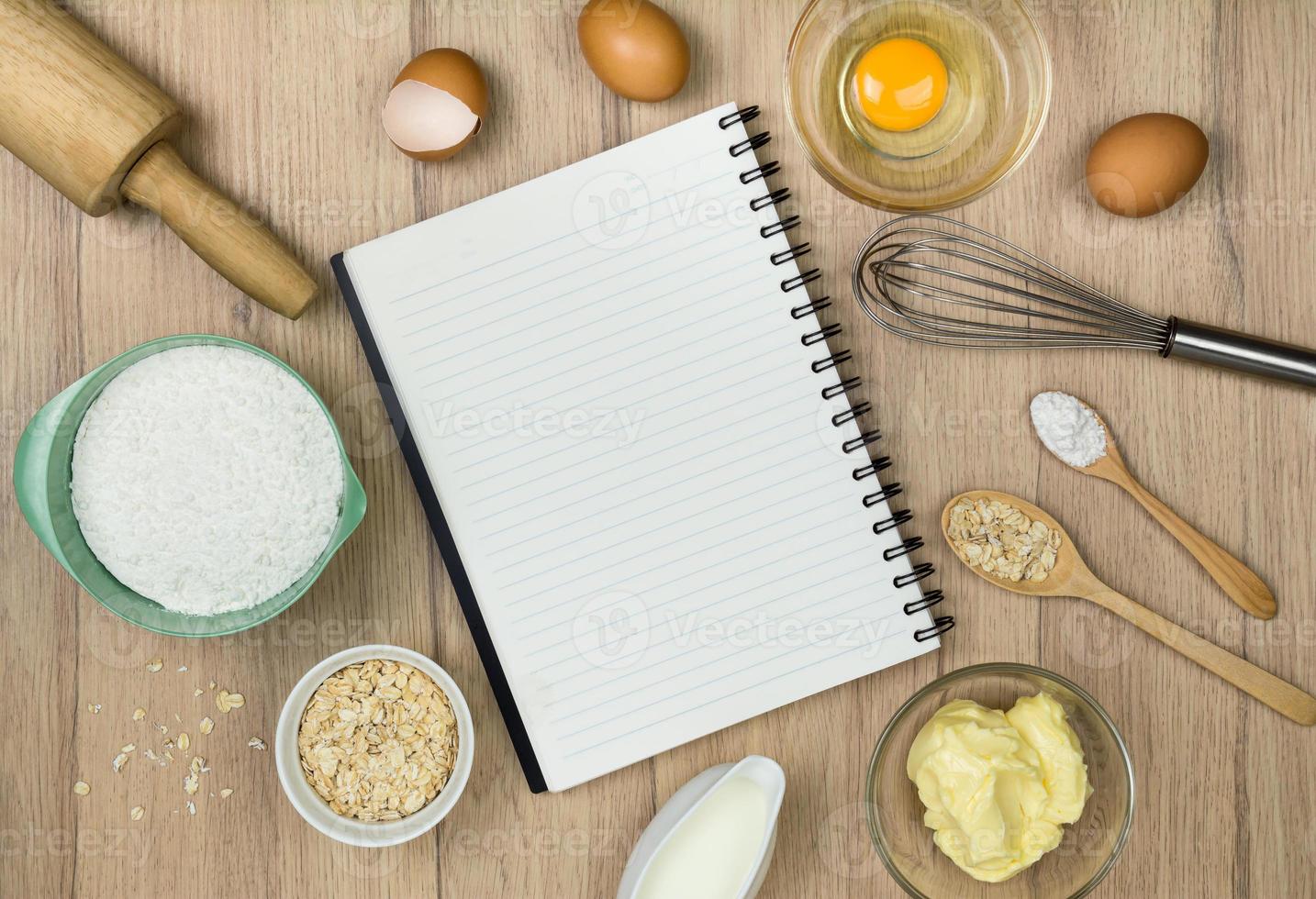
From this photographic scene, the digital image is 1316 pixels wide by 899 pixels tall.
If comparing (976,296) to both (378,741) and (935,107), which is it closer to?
(935,107)

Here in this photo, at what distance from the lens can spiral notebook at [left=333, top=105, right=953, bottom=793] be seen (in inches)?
26.0

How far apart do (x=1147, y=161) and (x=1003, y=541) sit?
0.29 meters

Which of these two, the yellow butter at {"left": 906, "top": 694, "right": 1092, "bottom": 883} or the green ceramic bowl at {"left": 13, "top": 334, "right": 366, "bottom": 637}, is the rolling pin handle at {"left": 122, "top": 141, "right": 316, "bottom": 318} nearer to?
the green ceramic bowl at {"left": 13, "top": 334, "right": 366, "bottom": 637}

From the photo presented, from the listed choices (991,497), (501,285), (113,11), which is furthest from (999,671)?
(113,11)

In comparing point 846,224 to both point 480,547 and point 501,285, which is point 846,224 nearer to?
point 501,285

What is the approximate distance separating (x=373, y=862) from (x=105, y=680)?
9.4 inches

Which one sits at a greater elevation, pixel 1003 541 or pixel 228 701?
pixel 1003 541

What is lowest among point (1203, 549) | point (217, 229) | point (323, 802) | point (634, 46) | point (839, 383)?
point (323, 802)

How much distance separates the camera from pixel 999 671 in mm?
629

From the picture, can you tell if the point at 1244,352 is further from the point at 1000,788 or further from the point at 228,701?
the point at 228,701

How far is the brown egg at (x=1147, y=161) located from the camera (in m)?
0.64

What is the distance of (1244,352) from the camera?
653 mm

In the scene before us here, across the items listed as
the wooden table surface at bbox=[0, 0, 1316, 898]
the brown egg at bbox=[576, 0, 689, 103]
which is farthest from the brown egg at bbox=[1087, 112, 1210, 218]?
the brown egg at bbox=[576, 0, 689, 103]

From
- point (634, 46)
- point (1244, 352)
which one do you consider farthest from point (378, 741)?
point (1244, 352)
